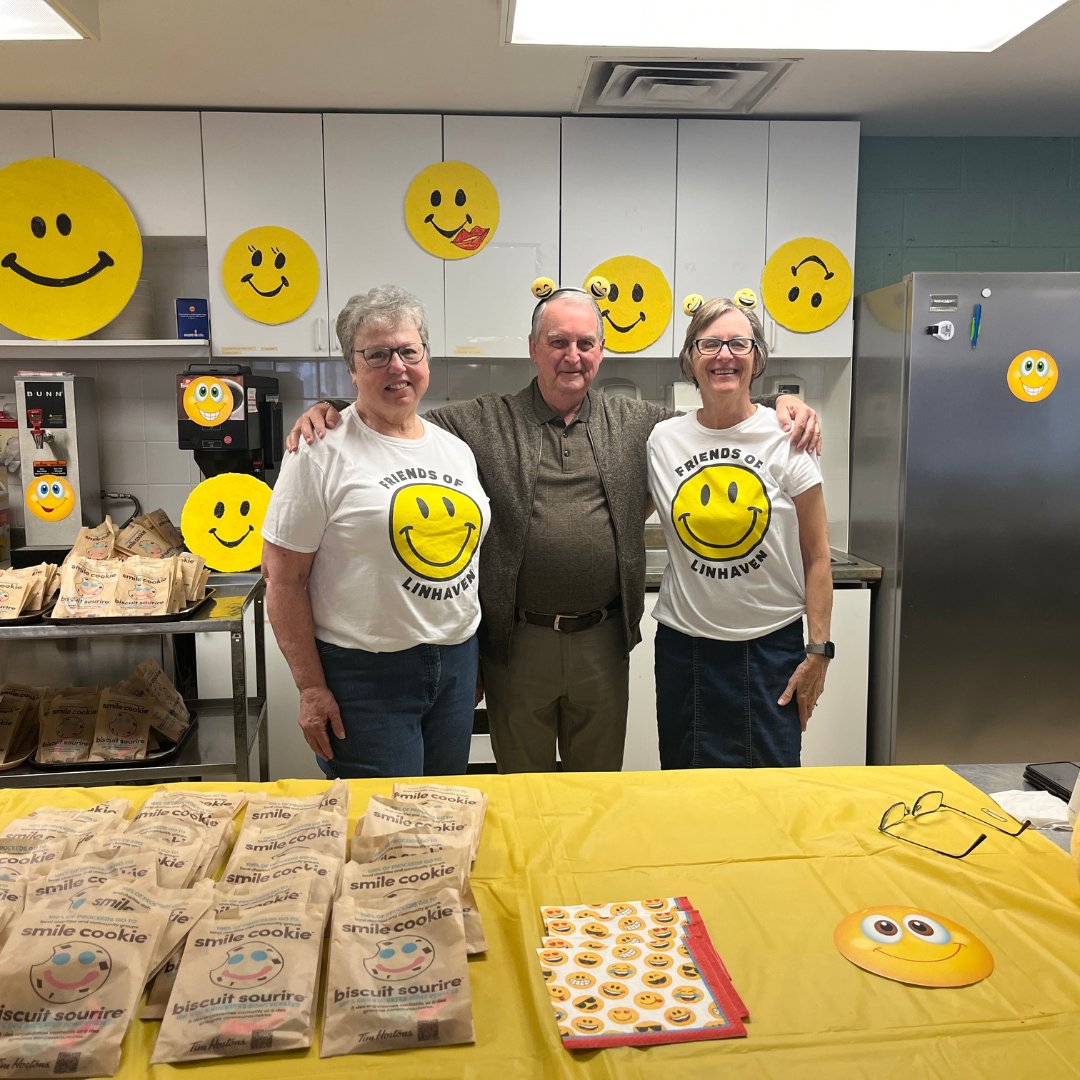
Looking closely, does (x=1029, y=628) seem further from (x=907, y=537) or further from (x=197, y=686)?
(x=197, y=686)

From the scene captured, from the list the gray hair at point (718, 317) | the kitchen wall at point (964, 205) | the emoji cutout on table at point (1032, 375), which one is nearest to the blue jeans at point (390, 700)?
the gray hair at point (718, 317)

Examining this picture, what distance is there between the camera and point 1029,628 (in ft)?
10.0

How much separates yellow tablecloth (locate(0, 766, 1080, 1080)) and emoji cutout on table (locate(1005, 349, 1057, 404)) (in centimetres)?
194

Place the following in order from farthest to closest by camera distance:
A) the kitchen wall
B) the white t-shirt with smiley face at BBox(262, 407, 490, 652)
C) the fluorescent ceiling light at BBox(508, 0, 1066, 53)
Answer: the kitchen wall
the fluorescent ceiling light at BBox(508, 0, 1066, 53)
the white t-shirt with smiley face at BBox(262, 407, 490, 652)

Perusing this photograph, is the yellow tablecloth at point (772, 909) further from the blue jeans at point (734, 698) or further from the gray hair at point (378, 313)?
the gray hair at point (378, 313)

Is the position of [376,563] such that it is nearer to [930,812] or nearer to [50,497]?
[930,812]

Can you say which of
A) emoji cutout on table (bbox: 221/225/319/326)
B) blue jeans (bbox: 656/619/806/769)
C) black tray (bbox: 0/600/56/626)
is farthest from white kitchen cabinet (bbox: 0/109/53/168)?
blue jeans (bbox: 656/619/806/769)

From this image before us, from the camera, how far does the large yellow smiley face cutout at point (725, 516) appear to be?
194 centimetres

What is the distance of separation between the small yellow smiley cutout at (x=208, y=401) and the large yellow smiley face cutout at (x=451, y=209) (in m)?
0.83

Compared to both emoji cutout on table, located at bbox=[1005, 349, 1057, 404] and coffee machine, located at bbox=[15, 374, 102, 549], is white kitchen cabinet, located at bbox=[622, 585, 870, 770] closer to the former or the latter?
emoji cutout on table, located at bbox=[1005, 349, 1057, 404]

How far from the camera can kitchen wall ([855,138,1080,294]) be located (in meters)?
3.58

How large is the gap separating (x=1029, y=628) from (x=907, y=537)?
0.52 m

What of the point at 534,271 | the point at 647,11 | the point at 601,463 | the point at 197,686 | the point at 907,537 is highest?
the point at 647,11

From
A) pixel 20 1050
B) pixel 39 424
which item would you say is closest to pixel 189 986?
pixel 20 1050
